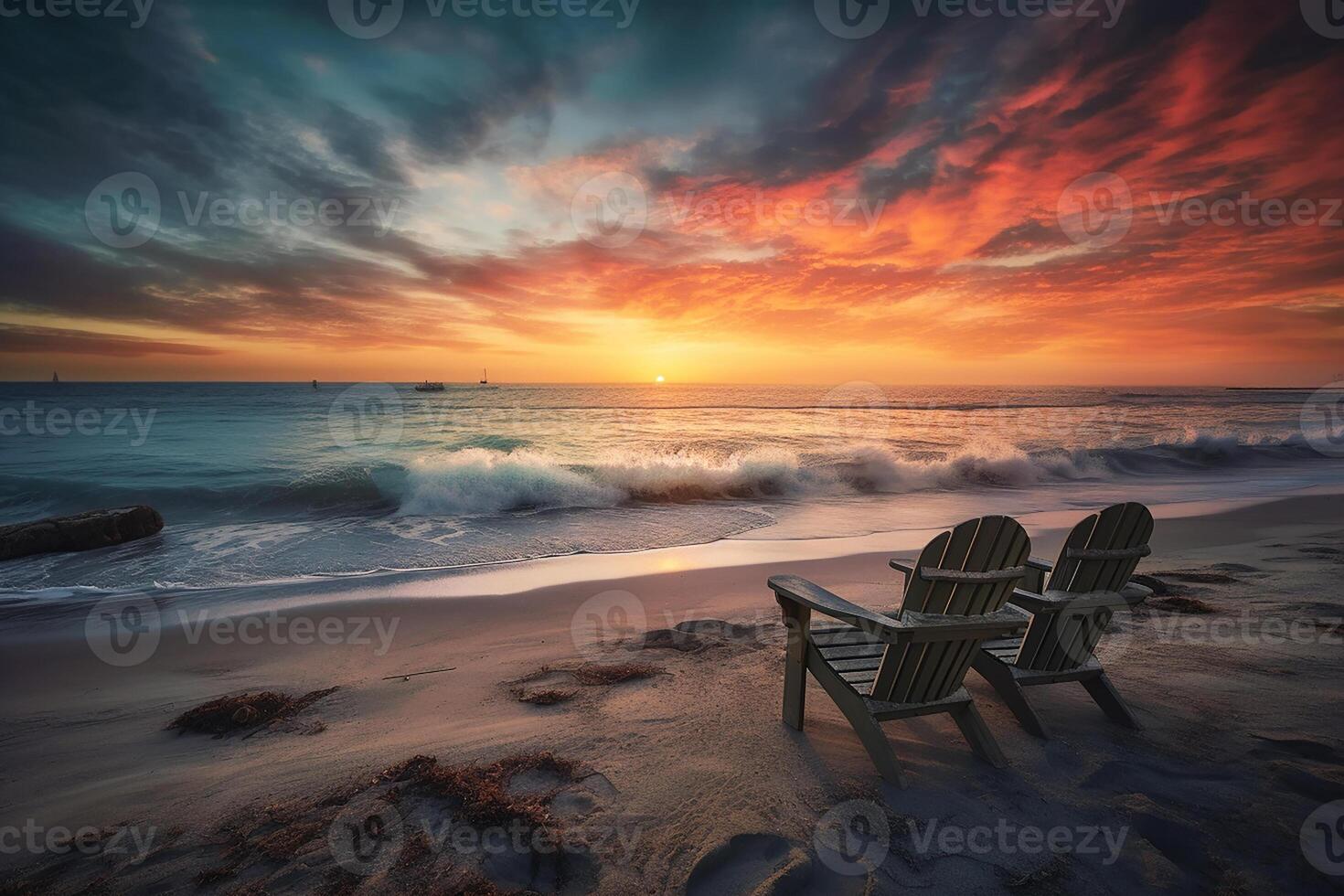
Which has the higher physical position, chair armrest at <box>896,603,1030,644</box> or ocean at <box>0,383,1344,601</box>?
chair armrest at <box>896,603,1030,644</box>

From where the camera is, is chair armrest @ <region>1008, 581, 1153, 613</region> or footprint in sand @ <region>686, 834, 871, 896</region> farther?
chair armrest @ <region>1008, 581, 1153, 613</region>

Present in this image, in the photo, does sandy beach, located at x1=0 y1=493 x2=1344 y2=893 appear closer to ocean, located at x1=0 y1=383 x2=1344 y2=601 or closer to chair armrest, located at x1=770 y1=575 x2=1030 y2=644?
chair armrest, located at x1=770 y1=575 x2=1030 y2=644

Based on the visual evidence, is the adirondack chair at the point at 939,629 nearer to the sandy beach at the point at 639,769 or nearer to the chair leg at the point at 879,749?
the chair leg at the point at 879,749

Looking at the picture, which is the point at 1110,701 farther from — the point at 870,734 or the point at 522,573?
the point at 522,573

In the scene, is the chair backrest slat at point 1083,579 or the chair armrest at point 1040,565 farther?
the chair armrest at point 1040,565

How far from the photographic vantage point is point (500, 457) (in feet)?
53.6

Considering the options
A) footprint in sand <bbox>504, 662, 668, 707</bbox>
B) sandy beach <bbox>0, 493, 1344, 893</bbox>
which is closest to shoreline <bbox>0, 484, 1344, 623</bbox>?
sandy beach <bbox>0, 493, 1344, 893</bbox>

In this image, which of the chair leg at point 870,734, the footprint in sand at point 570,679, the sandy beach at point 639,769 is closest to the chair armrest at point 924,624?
the chair leg at point 870,734

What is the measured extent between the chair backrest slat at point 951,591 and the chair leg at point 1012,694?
2.18ft

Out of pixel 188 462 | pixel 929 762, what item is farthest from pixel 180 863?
pixel 188 462

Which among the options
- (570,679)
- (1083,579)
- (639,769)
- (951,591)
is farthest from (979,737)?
(570,679)

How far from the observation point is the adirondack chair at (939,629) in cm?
291

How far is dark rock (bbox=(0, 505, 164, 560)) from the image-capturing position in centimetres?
852

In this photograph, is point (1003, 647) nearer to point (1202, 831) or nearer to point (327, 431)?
point (1202, 831)
